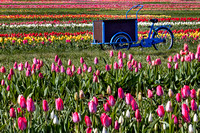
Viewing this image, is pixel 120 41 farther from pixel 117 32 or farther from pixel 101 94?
pixel 101 94

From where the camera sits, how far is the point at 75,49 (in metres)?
9.63

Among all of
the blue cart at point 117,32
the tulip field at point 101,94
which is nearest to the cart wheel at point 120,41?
the blue cart at point 117,32

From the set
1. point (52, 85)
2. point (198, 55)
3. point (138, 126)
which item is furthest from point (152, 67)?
point (138, 126)

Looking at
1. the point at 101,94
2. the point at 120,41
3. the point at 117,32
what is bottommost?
the point at 101,94

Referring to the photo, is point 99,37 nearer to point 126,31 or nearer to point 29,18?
point 126,31

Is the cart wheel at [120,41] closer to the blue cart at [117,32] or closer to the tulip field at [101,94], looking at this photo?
the blue cart at [117,32]

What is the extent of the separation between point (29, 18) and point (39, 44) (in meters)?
9.43

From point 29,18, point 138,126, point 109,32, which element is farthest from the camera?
point 29,18

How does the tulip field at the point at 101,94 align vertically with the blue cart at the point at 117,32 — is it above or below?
below

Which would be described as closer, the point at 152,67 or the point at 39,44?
the point at 152,67

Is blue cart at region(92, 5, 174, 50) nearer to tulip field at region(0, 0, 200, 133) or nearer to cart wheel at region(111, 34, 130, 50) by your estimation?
cart wheel at region(111, 34, 130, 50)

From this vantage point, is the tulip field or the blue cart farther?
the blue cart

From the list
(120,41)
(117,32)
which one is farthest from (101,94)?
(117,32)

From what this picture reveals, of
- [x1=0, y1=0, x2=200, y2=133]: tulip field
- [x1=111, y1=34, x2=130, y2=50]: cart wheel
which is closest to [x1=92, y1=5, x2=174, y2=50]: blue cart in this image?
[x1=111, y1=34, x2=130, y2=50]: cart wheel
